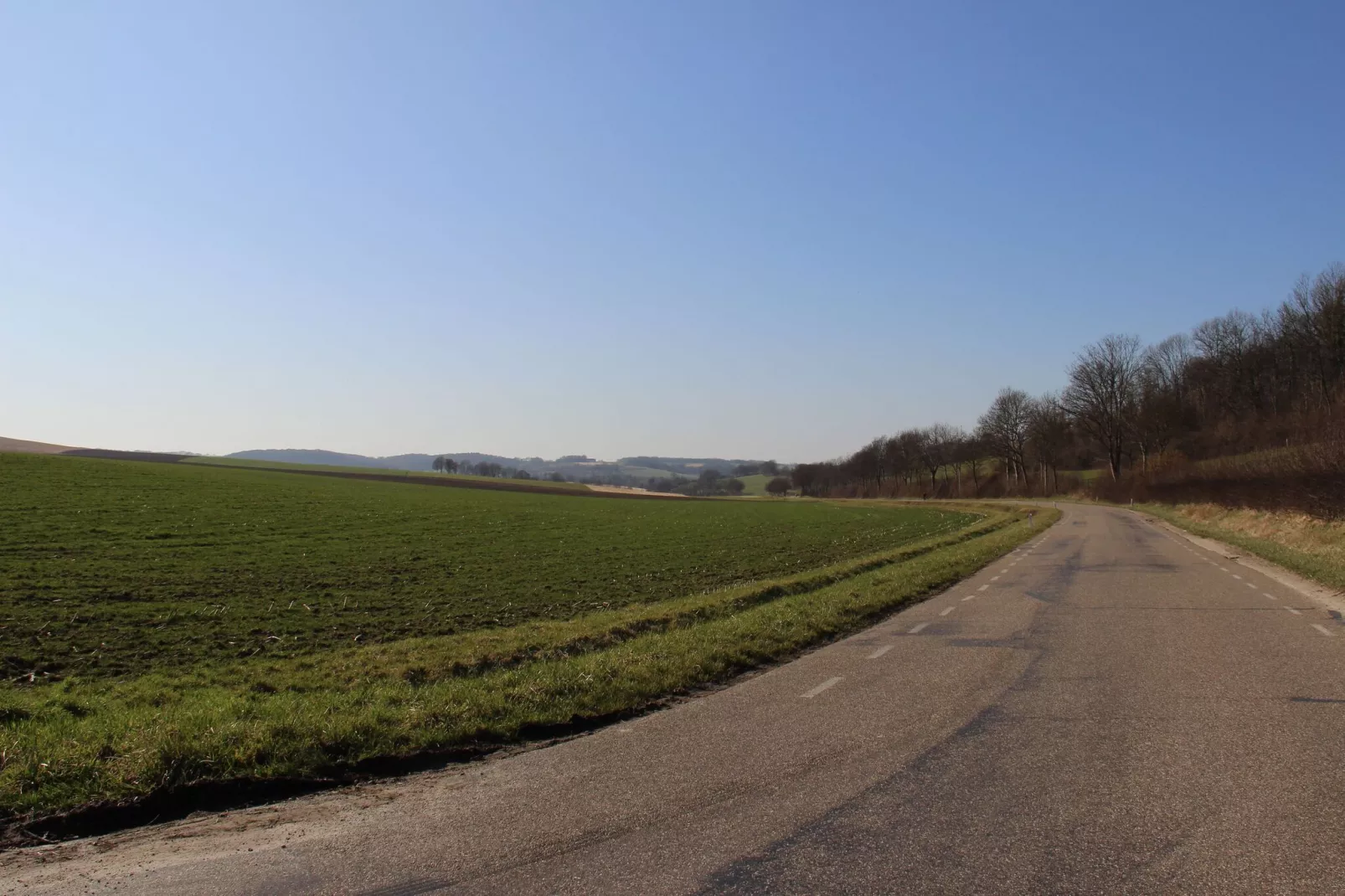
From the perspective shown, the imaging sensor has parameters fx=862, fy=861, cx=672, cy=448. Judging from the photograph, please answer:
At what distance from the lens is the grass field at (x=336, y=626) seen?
24.2 feet

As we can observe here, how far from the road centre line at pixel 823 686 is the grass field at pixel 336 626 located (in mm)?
1430

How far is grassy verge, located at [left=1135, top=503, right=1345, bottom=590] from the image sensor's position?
21234 millimetres

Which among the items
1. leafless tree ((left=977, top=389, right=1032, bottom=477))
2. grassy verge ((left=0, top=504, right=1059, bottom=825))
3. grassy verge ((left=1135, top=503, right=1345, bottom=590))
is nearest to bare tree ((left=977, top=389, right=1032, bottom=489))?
leafless tree ((left=977, top=389, right=1032, bottom=477))

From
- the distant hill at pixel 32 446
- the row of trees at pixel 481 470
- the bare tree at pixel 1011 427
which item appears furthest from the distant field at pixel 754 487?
the distant hill at pixel 32 446

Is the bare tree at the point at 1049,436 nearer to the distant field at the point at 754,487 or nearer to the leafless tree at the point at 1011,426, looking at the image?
the leafless tree at the point at 1011,426

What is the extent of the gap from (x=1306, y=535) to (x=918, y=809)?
29.6 meters

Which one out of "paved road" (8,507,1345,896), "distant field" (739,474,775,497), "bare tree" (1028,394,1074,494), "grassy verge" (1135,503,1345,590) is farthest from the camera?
"distant field" (739,474,775,497)

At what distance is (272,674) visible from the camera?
1167cm

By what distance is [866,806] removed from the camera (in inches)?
219

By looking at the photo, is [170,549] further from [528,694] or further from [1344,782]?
[1344,782]

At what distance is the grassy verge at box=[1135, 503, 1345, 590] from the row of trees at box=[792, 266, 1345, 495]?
5987 millimetres

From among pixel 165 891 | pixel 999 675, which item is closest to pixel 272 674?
pixel 165 891

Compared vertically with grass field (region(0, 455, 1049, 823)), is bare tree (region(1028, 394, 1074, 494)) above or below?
above

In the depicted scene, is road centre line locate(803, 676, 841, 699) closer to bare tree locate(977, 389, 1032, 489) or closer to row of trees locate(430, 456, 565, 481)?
bare tree locate(977, 389, 1032, 489)
